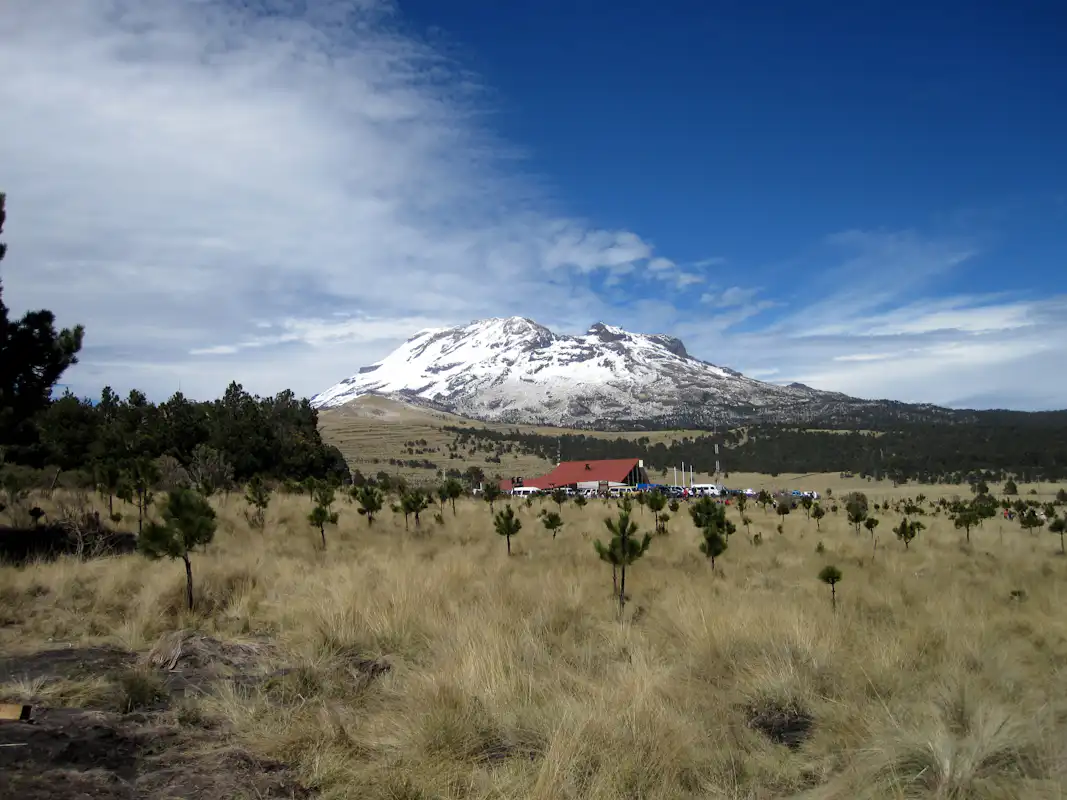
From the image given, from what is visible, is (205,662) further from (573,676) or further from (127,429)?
(127,429)

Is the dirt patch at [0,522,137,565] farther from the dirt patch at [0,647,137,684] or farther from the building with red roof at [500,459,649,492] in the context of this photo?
the building with red roof at [500,459,649,492]

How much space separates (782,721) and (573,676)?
5.67 feet

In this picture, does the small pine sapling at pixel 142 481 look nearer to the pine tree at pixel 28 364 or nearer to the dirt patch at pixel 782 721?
the pine tree at pixel 28 364

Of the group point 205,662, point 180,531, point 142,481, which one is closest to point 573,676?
point 205,662

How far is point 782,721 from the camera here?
5195 mm

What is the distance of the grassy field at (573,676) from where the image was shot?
3.99 meters

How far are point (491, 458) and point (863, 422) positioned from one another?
94505mm

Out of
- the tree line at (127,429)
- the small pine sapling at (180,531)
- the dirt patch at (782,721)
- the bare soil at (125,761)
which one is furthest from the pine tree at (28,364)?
the dirt patch at (782,721)

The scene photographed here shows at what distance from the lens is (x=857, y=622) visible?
28.6 feet

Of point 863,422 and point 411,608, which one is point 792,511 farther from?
point 863,422

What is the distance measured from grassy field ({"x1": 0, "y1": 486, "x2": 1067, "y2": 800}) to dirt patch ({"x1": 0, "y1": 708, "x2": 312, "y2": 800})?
15 cm

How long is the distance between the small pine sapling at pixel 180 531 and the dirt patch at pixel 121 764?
4188mm

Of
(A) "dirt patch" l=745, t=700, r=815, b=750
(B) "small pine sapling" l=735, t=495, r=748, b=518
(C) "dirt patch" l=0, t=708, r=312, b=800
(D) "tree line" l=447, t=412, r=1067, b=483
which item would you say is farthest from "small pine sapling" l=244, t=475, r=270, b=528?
(D) "tree line" l=447, t=412, r=1067, b=483

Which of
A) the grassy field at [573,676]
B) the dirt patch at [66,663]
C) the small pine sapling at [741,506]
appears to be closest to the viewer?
the grassy field at [573,676]
